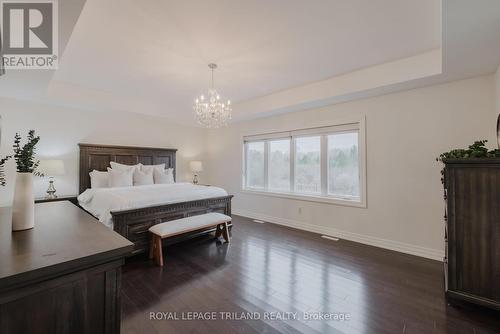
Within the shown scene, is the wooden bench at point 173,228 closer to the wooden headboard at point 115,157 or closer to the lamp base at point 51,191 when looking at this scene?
the lamp base at point 51,191

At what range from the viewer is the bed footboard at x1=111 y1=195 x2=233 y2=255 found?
2.86m

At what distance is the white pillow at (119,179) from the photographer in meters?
4.13

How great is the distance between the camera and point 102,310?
953 millimetres

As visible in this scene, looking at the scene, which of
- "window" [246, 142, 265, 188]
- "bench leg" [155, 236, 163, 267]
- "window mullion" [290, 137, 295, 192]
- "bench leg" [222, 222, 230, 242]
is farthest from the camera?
"window" [246, 142, 265, 188]

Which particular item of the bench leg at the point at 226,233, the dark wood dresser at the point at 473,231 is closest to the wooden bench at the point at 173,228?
the bench leg at the point at 226,233

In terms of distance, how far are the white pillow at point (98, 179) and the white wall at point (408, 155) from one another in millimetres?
→ 3935

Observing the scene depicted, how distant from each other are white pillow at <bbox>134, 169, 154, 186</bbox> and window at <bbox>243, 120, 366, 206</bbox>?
217cm

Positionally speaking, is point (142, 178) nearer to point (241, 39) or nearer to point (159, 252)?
point (159, 252)

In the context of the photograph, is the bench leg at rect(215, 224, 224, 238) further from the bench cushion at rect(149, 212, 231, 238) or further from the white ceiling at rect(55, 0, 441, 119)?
the white ceiling at rect(55, 0, 441, 119)

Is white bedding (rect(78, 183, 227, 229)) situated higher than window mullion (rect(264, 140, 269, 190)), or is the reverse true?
window mullion (rect(264, 140, 269, 190))

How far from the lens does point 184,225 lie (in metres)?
3.06

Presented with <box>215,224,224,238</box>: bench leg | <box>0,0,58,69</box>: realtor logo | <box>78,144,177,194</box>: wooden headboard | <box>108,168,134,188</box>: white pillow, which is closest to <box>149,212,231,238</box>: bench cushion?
<box>215,224,224,238</box>: bench leg

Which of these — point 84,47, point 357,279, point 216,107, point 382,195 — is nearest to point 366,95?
point 382,195

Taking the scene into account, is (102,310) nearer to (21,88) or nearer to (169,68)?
(169,68)
